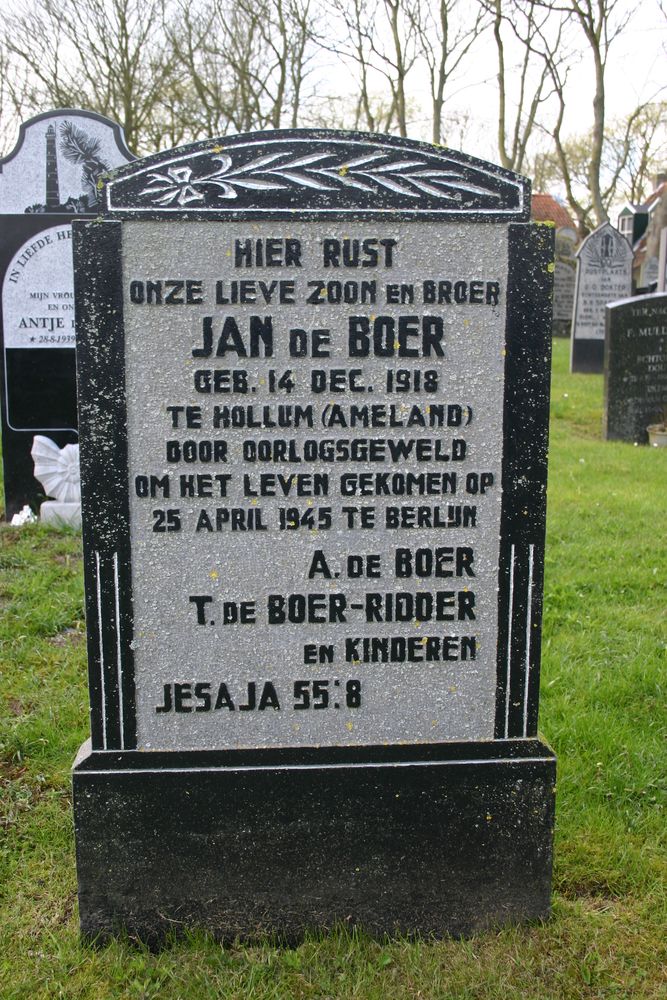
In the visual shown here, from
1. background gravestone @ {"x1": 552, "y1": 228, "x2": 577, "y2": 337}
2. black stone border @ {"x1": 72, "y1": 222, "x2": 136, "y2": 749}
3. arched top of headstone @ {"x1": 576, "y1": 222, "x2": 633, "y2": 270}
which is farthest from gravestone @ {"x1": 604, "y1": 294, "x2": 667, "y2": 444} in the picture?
background gravestone @ {"x1": 552, "y1": 228, "x2": 577, "y2": 337}

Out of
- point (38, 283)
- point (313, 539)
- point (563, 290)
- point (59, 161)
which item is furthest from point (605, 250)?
point (313, 539)

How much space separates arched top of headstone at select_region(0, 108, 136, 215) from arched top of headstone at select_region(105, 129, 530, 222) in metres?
4.77

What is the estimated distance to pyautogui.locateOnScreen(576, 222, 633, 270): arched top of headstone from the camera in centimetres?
1677

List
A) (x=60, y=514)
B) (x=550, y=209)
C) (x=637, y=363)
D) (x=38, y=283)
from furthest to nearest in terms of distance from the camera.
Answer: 1. (x=550, y=209)
2. (x=637, y=363)
3. (x=38, y=283)
4. (x=60, y=514)

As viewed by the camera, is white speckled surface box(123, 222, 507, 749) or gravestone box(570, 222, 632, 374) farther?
gravestone box(570, 222, 632, 374)

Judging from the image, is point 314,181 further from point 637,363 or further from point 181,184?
point 637,363

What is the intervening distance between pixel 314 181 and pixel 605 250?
1581cm

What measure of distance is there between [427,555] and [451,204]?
92cm

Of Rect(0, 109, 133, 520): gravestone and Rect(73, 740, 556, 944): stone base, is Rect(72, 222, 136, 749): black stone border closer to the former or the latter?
Rect(73, 740, 556, 944): stone base

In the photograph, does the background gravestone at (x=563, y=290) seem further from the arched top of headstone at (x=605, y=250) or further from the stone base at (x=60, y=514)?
the stone base at (x=60, y=514)

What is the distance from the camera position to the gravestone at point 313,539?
2326 mm

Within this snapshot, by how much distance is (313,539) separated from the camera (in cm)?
245

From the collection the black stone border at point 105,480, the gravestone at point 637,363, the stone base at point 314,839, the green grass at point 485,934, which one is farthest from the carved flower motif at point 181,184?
the gravestone at point 637,363

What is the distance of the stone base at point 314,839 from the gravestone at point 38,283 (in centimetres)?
467
